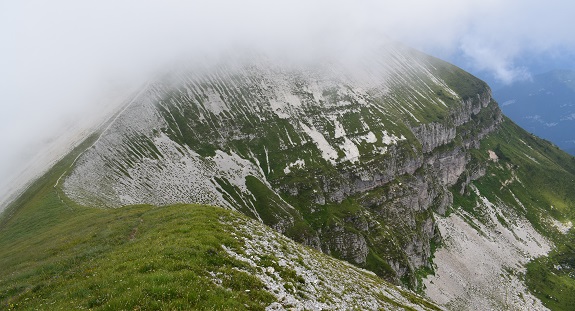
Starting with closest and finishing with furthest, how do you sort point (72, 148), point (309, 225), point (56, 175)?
point (56, 175) → point (72, 148) → point (309, 225)

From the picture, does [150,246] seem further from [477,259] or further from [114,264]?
[477,259]

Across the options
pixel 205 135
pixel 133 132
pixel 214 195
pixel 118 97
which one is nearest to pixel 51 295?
pixel 214 195

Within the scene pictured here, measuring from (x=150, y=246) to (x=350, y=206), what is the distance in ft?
549

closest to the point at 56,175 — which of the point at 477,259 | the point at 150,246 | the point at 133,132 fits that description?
the point at 133,132

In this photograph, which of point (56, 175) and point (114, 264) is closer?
point (114, 264)

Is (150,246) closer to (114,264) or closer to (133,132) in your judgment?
(114,264)

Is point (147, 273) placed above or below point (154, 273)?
above

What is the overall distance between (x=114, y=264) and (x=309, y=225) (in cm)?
14785

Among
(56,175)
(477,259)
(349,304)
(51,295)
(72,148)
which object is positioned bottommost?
(477,259)

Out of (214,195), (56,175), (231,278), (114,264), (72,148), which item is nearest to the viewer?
(231,278)

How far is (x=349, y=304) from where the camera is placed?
94.2 ft

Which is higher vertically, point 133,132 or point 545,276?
point 133,132

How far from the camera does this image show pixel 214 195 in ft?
509

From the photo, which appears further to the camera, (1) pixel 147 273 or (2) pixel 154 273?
(1) pixel 147 273
